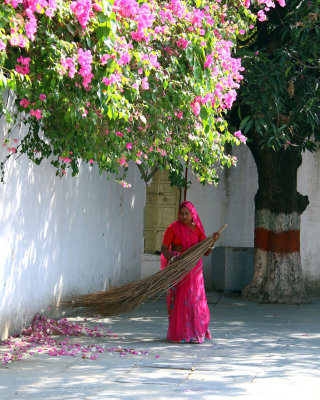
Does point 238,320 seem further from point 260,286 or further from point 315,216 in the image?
point 315,216

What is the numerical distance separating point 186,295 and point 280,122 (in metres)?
3.23

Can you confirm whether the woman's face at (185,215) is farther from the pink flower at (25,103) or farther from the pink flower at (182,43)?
the pink flower at (25,103)

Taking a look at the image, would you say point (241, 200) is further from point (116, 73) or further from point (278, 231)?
point (116, 73)

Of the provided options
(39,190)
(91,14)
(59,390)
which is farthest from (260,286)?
(91,14)

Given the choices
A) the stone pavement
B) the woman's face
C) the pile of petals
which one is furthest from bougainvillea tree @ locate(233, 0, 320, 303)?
the pile of petals

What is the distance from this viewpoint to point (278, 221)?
11.0m

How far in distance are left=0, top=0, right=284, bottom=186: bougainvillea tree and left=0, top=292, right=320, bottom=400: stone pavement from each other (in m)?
1.77

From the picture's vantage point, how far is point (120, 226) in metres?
11.9

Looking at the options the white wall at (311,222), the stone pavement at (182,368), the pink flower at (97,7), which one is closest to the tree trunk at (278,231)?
the white wall at (311,222)

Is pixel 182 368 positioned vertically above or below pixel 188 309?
below

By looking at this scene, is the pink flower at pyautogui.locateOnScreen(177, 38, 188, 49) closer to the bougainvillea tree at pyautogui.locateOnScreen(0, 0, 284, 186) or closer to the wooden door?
the bougainvillea tree at pyautogui.locateOnScreen(0, 0, 284, 186)

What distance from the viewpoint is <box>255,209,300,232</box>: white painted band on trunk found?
1100 cm

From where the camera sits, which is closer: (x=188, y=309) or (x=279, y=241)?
(x=188, y=309)

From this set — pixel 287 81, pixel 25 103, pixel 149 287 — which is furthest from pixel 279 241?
pixel 25 103
